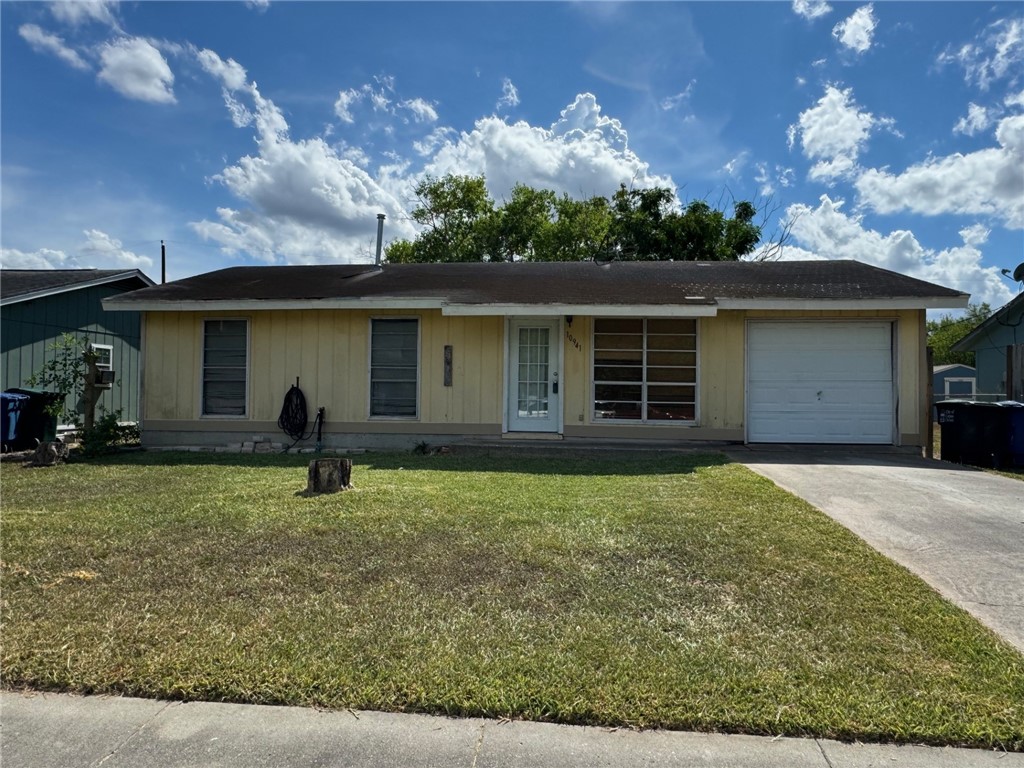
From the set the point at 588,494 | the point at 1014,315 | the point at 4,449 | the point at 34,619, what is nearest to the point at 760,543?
the point at 588,494

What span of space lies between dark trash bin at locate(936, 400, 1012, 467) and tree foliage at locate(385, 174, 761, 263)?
14.4 meters

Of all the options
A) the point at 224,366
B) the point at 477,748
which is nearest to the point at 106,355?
the point at 224,366

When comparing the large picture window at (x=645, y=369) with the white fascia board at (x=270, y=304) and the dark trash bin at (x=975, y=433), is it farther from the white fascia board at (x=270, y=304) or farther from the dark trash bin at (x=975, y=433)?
the dark trash bin at (x=975, y=433)

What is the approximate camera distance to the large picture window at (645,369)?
10211 mm

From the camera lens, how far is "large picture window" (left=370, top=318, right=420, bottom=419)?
416 inches

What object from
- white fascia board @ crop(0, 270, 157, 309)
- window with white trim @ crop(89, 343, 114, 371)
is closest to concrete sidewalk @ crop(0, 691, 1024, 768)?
white fascia board @ crop(0, 270, 157, 309)

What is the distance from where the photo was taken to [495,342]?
1034 cm

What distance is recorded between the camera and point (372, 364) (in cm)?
1060

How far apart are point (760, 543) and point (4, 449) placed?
483 inches

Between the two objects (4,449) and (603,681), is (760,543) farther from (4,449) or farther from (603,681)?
(4,449)

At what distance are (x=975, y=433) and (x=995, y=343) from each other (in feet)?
35.2

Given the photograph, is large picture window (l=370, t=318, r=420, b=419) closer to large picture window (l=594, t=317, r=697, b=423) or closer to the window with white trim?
large picture window (l=594, t=317, r=697, b=423)

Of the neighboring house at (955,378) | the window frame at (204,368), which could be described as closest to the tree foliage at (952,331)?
the neighboring house at (955,378)

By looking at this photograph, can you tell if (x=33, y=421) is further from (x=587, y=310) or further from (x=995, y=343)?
(x=995, y=343)
